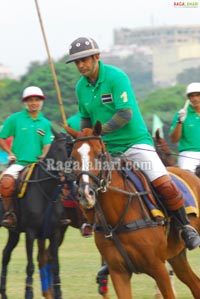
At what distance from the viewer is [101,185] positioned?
28.8ft

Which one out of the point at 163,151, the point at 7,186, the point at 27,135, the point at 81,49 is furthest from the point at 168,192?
the point at 163,151

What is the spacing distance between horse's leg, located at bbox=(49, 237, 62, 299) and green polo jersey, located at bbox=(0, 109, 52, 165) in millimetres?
1023

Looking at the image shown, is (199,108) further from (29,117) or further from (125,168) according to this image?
(125,168)

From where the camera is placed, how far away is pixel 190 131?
43.1 feet

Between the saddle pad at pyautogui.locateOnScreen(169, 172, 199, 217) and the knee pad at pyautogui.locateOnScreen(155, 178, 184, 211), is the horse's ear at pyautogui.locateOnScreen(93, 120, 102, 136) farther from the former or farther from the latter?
the saddle pad at pyautogui.locateOnScreen(169, 172, 199, 217)

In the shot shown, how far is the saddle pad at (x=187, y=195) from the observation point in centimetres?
1052

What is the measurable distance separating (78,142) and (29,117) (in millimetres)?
3969

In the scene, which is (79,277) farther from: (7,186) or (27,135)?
(27,135)

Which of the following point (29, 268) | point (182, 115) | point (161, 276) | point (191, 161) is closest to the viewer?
point (161, 276)

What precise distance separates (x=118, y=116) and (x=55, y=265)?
10.2 ft

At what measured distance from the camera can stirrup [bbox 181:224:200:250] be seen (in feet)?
32.5

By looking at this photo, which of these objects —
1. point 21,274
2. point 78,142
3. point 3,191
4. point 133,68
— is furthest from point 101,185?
point 133,68

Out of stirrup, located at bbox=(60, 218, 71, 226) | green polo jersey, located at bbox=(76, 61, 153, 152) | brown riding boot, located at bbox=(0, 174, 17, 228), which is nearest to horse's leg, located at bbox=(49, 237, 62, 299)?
stirrup, located at bbox=(60, 218, 71, 226)

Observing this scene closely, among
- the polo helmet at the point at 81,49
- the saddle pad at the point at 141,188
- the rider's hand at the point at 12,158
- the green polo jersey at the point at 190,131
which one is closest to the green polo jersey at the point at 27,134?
the rider's hand at the point at 12,158
